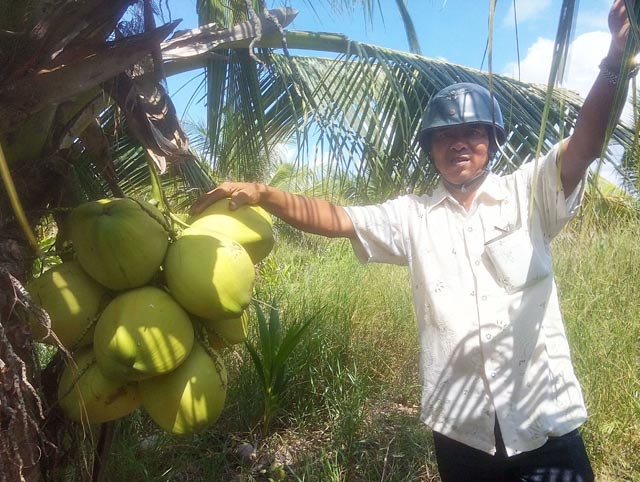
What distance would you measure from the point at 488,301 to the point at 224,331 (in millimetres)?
799

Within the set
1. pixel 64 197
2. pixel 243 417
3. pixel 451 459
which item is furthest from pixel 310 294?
pixel 64 197

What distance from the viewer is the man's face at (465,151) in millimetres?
1722

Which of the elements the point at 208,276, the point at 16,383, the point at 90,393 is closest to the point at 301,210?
the point at 208,276

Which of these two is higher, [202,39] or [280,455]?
[202,39]

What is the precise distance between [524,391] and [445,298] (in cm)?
33

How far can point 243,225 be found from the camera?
1228mm

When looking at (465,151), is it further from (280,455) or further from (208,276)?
(280,455)

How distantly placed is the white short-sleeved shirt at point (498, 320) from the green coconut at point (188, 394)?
79 centimetres

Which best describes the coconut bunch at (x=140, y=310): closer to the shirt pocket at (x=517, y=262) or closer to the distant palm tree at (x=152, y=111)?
the distant palm tree at (x=152, y=111)

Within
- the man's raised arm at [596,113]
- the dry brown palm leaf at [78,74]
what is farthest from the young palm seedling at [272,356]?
the dry brown palm leaf at [78,74]

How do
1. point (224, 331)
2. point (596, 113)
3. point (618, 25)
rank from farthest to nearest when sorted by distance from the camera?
1. point (596, 113)
2. point (224, 331)
3. point (618, 25)

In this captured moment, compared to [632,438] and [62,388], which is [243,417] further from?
[62,388]

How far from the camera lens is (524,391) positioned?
1563 millimetres

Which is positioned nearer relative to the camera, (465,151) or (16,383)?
(16,383)
